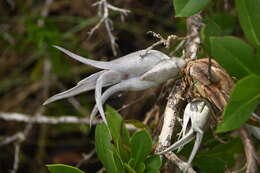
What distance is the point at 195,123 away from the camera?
40.5 inches

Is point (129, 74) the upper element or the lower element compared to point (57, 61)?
upper

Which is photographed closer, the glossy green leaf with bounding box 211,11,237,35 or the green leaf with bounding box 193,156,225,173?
the green leaf with bounding box 193,156,225,173

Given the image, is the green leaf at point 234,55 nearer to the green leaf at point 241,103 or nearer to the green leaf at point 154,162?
the green leaf at point 241,103

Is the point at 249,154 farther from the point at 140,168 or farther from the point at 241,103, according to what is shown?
the point at 140,168

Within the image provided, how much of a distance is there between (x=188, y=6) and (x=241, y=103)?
29cm

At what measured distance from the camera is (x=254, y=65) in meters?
1.04

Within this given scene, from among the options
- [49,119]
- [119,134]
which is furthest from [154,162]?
[49,119]

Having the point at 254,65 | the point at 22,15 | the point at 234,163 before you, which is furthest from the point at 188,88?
the point at 22,15

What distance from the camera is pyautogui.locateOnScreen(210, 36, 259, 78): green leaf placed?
1003 millimetres

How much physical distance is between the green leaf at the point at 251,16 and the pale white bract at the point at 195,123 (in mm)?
181

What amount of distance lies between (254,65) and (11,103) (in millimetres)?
2071

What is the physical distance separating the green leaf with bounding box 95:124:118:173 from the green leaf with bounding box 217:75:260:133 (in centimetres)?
30

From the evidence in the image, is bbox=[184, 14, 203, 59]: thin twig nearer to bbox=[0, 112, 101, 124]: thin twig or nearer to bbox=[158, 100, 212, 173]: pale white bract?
bbox=[158, 100, 212, 173]: pale white bract

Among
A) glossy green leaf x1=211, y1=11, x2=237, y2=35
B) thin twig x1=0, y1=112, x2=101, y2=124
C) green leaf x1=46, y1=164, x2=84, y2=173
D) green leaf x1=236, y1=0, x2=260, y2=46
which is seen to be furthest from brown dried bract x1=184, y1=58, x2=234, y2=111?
thin twig x1=0, y1=112, x2=101, y2=124
